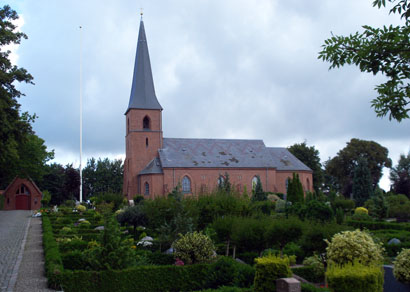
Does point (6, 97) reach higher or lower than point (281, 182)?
higher

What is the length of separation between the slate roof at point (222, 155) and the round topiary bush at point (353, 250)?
117 ft

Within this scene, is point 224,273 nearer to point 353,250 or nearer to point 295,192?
point 353,250

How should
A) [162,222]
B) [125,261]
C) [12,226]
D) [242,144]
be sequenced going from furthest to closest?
[242,144] < [12,226] < [162,222] < [125,261]

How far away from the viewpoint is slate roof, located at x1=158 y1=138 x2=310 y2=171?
4759 centimetres

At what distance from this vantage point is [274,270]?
10.2 meters

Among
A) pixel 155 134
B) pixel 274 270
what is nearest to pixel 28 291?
pixel 274 270

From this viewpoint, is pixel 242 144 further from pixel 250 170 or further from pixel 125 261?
pixel 125 261

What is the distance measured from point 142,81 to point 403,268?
4008cm

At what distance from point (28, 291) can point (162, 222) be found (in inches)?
378

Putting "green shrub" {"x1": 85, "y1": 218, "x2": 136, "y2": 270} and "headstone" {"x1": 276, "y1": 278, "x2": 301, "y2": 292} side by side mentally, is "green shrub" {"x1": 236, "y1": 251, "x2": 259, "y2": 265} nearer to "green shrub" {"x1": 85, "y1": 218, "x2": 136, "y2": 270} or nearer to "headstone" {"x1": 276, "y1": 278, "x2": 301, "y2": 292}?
"green shrub" {"x1": 85, "y1": 218, "x2": 136, "y2": 270}

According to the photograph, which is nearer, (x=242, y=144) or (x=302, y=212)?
(x=302, y=212)

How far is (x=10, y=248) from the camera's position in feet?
60.4

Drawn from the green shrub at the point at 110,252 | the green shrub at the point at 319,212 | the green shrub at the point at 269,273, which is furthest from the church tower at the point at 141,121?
the green shrub at the point at 269,273

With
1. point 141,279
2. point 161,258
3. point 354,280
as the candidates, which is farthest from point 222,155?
point 354,280
